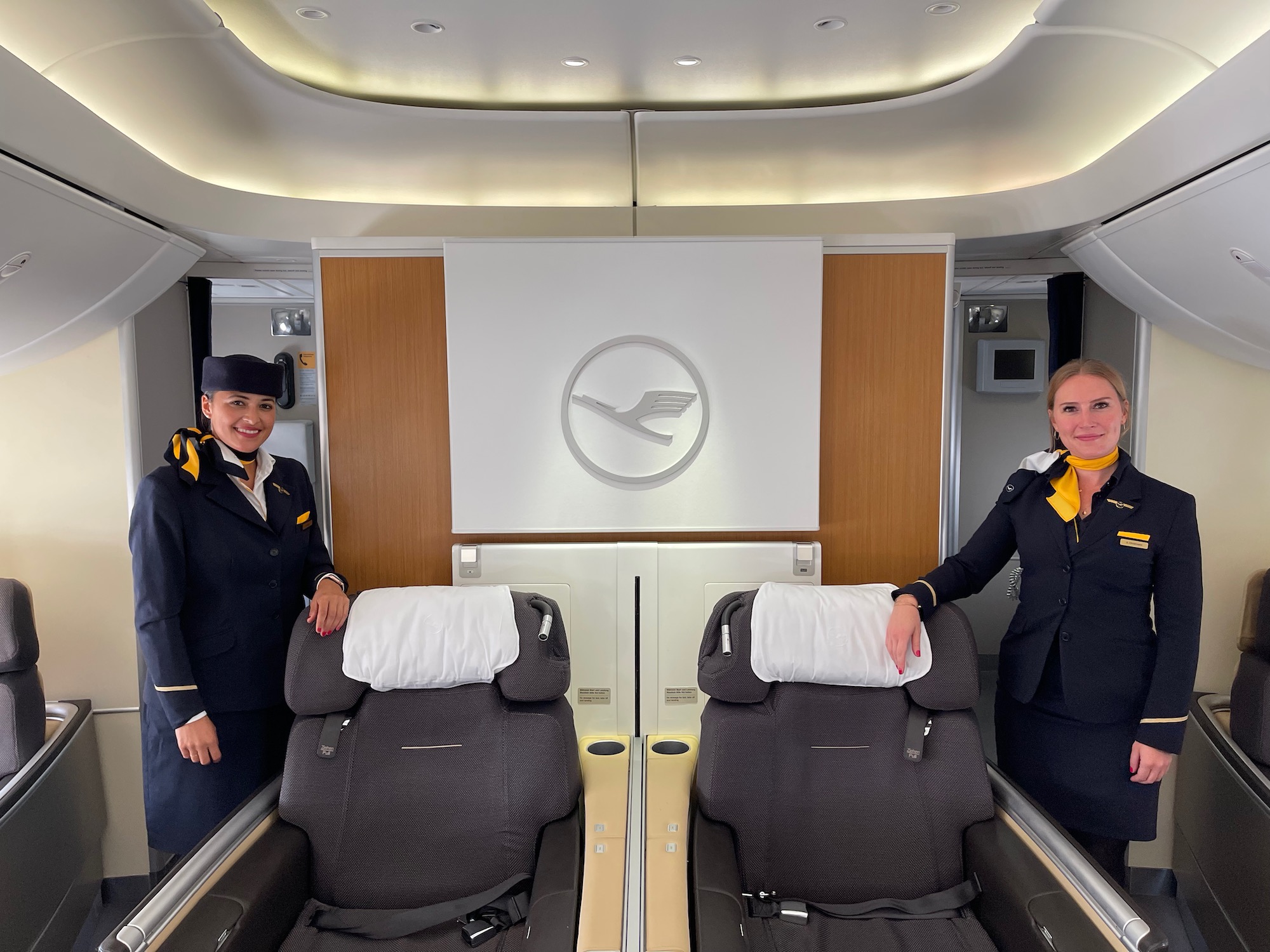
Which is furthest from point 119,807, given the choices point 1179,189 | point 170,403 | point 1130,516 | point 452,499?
point 1179,189

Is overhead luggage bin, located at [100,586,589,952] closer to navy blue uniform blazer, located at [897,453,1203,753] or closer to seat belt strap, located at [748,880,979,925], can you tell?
seat belt strap, located at [748,880,979,925]

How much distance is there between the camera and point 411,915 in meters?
1.77

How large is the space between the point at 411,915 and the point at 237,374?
4.73 feet

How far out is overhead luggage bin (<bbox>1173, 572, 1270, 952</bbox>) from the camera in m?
2.29

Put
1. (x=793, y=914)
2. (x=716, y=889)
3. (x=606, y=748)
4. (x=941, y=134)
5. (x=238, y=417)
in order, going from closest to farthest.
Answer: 1. (x=716, y=889)
2. (x=793, y=914)
3. (x=238, y=417)
4. (x=606, y=748)
5. (x=941, y=134)

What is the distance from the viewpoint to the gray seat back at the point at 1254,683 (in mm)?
2367

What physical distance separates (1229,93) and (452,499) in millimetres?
2223

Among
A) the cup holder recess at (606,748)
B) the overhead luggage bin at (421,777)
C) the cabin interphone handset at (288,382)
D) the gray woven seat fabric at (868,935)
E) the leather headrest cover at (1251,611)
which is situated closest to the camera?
the gray woven seat fabric at (868,935)

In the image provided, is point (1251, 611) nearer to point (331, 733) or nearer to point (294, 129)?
point (331, 733)

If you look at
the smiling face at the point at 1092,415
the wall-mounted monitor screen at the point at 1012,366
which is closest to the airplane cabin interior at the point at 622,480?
the smiling face at the point at 1092,415

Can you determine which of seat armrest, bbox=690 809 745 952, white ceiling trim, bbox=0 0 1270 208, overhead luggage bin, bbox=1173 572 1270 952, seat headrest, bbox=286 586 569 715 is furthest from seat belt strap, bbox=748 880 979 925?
white ceiling trim, bbox=0 0 1270 208

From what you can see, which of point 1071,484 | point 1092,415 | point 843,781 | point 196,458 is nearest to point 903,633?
point 843,781

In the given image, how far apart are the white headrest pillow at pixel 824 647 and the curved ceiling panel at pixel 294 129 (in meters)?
1.72

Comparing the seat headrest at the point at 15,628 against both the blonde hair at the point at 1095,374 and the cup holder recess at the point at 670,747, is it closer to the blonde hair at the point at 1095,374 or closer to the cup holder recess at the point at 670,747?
the cup holder recess at the point at 670,747
